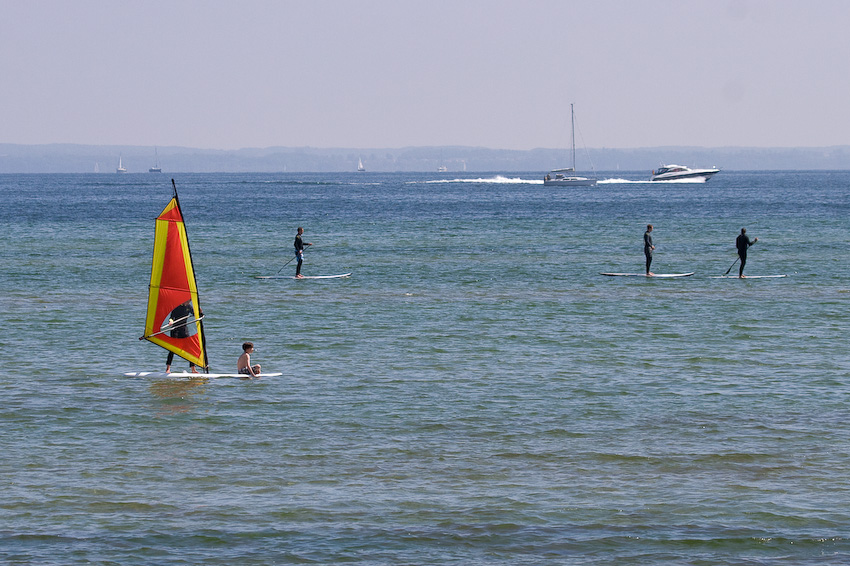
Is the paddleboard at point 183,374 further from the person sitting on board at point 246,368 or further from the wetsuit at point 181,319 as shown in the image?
the wetsuit at point 181,319

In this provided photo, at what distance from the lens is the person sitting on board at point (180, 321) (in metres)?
23.4

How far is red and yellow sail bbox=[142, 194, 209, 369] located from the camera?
75.9 feet

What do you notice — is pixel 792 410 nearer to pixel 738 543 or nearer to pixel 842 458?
pixel 842 458

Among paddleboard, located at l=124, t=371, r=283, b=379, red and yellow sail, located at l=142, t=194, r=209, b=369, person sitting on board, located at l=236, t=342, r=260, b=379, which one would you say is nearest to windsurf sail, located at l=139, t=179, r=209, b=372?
red and yellow sail, located at l=142, t=194, r=209, b=369

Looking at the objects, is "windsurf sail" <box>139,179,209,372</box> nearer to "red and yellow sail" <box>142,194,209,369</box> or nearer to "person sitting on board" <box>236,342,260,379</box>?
"red and yellow sail" <box>142,194,209,369</box>

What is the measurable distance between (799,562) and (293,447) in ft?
27.6

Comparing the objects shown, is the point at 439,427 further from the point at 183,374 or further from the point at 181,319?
the point at 181,319

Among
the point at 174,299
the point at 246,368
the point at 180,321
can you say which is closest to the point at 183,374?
the point at 180,321

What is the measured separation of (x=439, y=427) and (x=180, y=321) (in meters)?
7.11

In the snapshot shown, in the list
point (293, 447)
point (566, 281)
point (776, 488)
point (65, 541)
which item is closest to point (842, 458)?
point (776, 488)

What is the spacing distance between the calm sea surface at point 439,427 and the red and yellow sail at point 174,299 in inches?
42.4

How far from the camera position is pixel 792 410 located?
20.3 meters

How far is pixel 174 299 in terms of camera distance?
23.6 m

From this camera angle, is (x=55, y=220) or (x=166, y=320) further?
(x=55, y=220)
